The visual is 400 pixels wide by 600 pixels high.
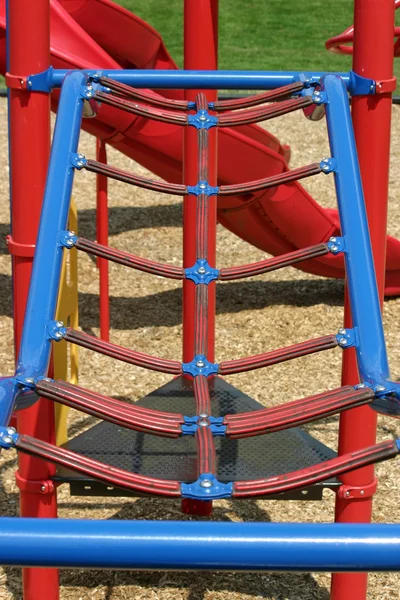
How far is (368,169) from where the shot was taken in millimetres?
2111

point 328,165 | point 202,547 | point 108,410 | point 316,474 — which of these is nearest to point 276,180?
point 328,165

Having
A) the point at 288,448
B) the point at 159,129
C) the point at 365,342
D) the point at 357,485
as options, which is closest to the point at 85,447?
the point at 288,448

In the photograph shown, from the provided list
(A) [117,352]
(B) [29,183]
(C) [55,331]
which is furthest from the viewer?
(B) [29,183]

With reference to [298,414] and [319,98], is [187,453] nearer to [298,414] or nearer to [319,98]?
[298,414]

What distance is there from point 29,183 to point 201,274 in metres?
0.43

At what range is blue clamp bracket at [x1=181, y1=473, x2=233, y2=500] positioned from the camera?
1.41 meters

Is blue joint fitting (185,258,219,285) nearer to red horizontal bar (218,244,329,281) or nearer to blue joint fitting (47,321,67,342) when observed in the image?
red horizontal bar (218,244,329,281)

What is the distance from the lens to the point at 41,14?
81.7 inches

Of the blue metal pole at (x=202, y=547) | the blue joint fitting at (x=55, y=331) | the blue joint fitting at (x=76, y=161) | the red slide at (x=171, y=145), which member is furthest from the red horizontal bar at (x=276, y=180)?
the red slide at (x=171, y=145)

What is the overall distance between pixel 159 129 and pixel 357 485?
198cm

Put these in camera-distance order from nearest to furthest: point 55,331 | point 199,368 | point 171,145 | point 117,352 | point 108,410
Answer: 1. point 108,410
2. point 55,331
3. point 117,352
4. point 199,368
5. point 171,145

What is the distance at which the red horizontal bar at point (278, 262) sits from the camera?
6.64ft

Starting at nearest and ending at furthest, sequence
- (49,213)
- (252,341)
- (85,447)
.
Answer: (49,213) < (85,447) < (252,341)

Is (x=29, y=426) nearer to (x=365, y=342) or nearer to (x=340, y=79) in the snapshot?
(x=365, y=342)
